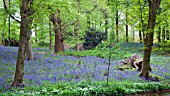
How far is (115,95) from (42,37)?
3092cm

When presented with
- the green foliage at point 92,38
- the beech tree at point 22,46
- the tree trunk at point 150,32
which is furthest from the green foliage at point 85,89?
the green foliage at point 92,38

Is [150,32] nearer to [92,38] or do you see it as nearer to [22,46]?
[22,46]

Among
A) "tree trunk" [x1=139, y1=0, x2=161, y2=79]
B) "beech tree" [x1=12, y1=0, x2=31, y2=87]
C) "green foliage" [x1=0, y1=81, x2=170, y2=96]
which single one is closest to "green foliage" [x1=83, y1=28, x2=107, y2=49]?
"tree trunk" [x1=139, y1=0, x2=161, y2=79]

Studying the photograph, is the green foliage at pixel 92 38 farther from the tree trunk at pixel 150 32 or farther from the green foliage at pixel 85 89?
the green foliage at pixel 85 89

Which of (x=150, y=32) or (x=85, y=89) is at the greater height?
(x=150, y=32)

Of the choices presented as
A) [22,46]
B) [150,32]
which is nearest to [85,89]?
[22,46]

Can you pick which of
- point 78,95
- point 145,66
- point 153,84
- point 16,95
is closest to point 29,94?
point 16,95

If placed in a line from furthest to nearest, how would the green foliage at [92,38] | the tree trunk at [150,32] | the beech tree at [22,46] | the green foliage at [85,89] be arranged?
the green foliage at [92,38]
the tree trunk at [150,32]
the beech tree at [22,46]
the green foliage at [85,89]

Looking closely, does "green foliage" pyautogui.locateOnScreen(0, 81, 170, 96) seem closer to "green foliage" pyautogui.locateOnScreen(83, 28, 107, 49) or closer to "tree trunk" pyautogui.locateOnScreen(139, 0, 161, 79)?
"tree trunk" pyautogui.locateOnScreen(139, 0, 161, 79)

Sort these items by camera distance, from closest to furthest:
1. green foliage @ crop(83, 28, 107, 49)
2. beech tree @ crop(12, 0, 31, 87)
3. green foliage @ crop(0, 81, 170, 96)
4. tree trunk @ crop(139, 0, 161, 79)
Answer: green foliage @ crop(0, 81, 170, 96)
beech tree @ crop(12, 0, 31, 87)
tree trunk @ crop(139, 0, 161, 79)
green foliage @ crop(83, 28, 107, 49)

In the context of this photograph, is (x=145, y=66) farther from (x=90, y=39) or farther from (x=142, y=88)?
(x=90, y=39)

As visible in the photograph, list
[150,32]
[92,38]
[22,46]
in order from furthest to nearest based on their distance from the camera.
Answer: [92,38] → [150,32] → [22,46]

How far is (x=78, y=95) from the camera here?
8266mm

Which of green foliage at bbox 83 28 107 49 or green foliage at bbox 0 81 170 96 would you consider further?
green foliage at bbox 83 28 107 49
